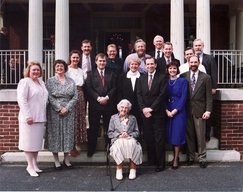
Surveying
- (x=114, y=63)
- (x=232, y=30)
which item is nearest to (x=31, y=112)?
(x=114, y=63)

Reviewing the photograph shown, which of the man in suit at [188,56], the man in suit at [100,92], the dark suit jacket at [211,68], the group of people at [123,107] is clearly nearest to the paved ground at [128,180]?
the group of people at [123,107]

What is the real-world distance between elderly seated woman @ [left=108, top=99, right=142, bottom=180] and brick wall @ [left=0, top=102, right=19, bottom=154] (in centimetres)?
216

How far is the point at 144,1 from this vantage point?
1295 cm

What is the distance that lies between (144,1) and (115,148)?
9.08 meters

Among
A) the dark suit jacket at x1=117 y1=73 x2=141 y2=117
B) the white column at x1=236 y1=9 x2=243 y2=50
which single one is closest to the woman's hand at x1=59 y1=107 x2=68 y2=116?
the dark suit jacket at x1=117 y1=73 x2=141 y2=117

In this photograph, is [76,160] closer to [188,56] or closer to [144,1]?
[188,56]

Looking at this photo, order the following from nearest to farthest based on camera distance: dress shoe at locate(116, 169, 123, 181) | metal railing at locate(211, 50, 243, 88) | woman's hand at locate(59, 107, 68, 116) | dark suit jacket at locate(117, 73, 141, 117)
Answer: dress shoe at locate(116, 169, 123, 181), woman's hand at locate(59, 107, 68, 116), dark suit jacket at locate(117, 73, 141, 117), metal railing at locate(211, 50, 243, 88)

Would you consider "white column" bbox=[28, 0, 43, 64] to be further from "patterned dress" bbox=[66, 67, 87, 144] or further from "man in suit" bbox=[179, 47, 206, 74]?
"man in suit" bbox=[179, 47, 206, 74]

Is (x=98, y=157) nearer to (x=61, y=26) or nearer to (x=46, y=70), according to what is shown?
(x=61, y=26)

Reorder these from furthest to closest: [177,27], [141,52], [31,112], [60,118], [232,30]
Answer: [232,30]
[177,27]
[141,52]
[60,118]
[31,112]

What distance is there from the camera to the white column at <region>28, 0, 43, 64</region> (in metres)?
9.94

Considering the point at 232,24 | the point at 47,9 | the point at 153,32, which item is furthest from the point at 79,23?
the point at 232,24

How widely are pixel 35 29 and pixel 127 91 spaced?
210 inches

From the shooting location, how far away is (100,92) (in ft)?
18.9
